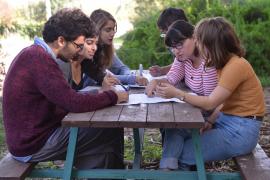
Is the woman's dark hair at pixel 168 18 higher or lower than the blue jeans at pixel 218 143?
higher

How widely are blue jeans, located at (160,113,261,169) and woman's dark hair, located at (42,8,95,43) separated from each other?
808mm

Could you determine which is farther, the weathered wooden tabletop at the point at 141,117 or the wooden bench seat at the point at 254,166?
the wooden bench seat at the point at 254,166

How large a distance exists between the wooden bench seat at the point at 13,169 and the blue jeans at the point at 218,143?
2.52 ft

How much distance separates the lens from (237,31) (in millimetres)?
8516

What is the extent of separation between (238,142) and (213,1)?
727 centimetres

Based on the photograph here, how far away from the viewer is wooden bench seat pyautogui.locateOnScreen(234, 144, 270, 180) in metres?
2.52

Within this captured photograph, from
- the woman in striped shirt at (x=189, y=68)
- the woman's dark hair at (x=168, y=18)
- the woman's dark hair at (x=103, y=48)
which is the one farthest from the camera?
the woman's dark hair at (x=168, y=18)

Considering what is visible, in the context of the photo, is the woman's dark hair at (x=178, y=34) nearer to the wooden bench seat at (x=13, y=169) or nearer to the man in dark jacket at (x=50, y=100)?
the man in dark jacket at (x=50, y=100)

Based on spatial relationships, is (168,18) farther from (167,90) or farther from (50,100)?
(50,100)

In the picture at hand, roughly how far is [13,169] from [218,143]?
117 cm

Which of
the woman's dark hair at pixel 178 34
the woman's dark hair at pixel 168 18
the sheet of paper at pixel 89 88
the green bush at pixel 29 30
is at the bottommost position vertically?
the green bush at pixel 29 30

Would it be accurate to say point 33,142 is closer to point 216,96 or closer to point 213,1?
point 216,96

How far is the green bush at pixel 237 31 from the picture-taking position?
832 centimetres

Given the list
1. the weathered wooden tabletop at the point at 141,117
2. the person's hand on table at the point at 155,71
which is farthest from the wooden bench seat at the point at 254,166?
the person's hand on table at the point at 155,71
